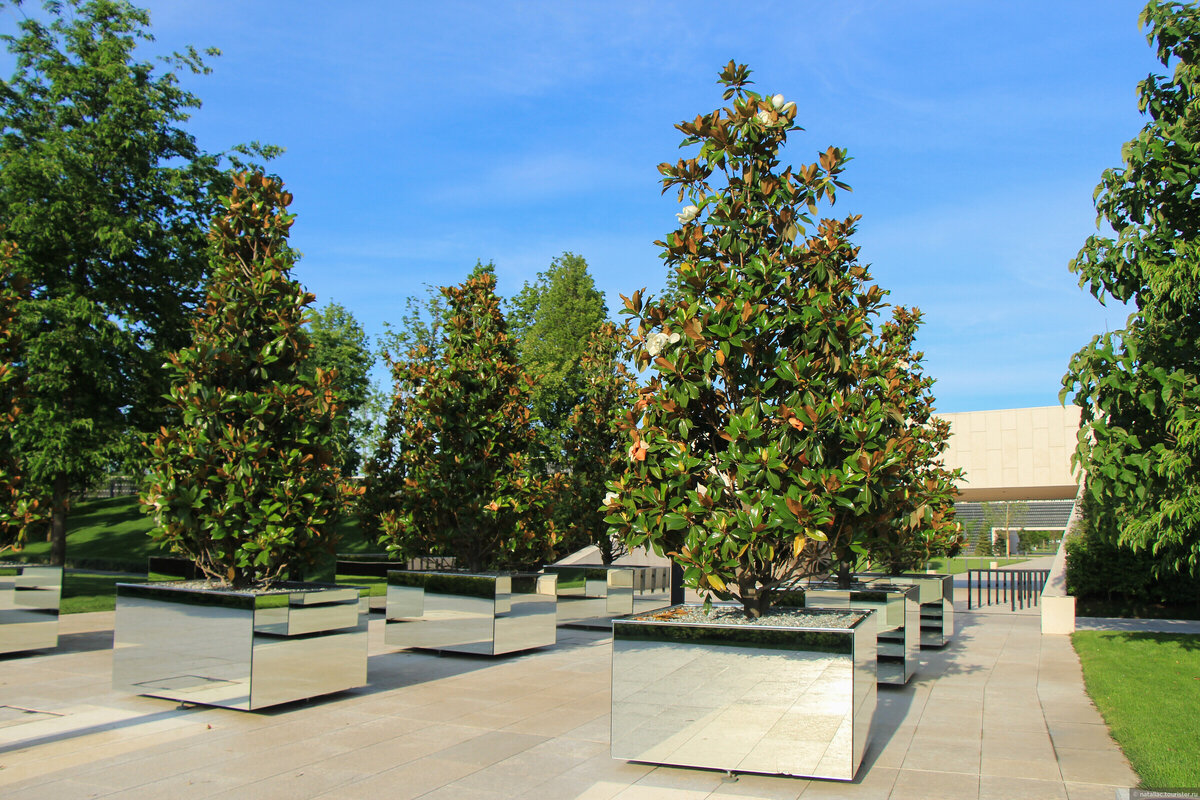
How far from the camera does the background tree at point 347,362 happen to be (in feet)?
115

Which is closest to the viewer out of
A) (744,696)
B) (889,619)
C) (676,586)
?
(744,696)

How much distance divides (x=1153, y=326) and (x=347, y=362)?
31.3 m

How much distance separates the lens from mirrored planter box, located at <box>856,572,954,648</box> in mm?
12164

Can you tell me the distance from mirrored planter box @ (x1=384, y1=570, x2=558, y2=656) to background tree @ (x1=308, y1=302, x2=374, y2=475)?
2271 centimetres

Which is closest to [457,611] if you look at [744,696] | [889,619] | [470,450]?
[470,450]

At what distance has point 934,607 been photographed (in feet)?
41.1

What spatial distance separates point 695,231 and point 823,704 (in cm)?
398

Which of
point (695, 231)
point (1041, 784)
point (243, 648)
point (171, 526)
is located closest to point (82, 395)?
point (171, 526)

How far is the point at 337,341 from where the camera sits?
3825cm

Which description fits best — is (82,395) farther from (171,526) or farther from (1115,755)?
(1115,755)

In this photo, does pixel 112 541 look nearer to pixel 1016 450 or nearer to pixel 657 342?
pixel 657 342

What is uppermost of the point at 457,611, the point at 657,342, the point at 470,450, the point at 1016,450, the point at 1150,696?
the point at 1016,450

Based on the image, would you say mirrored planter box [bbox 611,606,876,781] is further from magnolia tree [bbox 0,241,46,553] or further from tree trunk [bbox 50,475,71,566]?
tree trunk [bbox 50,475,71,566]

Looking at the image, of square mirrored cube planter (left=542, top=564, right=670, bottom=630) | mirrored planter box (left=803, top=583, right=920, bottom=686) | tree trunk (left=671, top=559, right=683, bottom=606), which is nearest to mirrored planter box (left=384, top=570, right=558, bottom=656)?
square mirrored cube planter (left=542, top=564, right=670, bottom=630)
